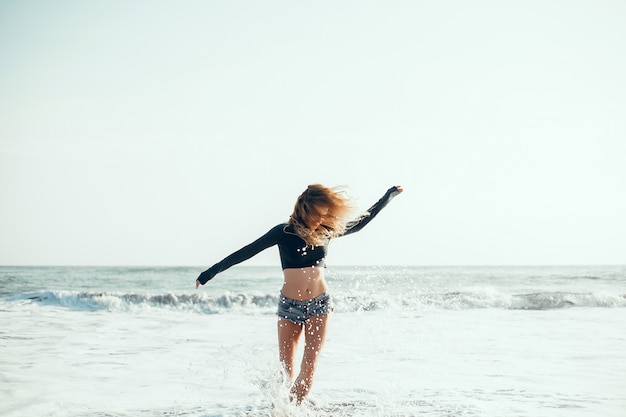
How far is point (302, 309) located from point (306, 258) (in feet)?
1.48

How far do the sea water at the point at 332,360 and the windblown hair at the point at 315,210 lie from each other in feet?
2.93

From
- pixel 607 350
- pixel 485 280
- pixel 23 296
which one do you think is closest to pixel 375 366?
pixel 607 350

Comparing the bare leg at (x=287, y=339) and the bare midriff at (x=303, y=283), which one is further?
the bare leg at (x=287, y=339)

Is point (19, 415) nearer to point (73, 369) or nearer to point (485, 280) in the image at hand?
point (73, 369)

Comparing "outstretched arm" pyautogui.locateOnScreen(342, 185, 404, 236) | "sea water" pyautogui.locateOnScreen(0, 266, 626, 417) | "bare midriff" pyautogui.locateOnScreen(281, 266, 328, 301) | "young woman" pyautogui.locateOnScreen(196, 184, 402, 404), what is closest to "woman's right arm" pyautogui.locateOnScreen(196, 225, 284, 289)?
"young woman" pyautogui.locateOnScreen(196, 184, 402, 404)

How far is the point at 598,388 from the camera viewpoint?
6.61m

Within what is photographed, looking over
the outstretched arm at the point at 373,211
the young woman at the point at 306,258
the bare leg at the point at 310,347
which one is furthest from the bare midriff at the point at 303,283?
the outstretched arm at the point at 373,211

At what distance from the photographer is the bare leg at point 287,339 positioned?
Result: 4.82 meters

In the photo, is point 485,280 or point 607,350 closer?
point 607,350

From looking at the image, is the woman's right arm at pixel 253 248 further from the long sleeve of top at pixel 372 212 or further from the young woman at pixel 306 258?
the long sleeve of top at pixel 372 212

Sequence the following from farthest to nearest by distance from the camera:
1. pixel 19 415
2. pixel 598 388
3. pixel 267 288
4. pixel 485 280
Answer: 1. pixel 485 280
2. pixel 267 288
3. pixel 598 388
4. pixel 19 415

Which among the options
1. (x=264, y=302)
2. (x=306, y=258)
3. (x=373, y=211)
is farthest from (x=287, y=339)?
(x=264, y=302)

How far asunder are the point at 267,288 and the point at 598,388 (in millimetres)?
21333

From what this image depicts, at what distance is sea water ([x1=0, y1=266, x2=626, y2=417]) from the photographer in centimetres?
590
